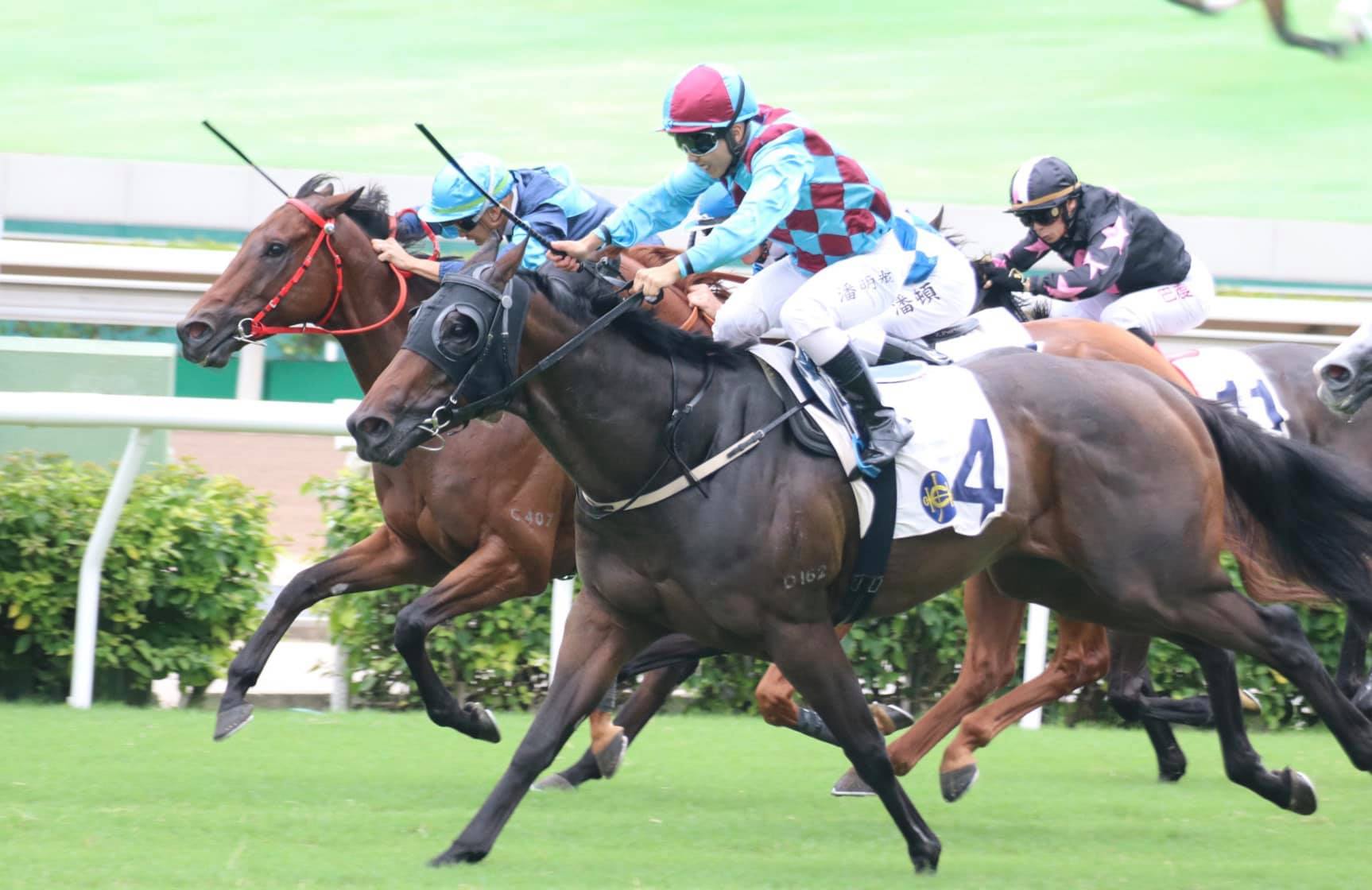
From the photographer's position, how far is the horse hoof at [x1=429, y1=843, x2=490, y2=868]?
3693 mm

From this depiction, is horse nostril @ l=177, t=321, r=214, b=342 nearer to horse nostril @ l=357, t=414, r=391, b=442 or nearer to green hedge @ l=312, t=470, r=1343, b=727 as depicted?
green hedge @ l=312, t=470, r=1343, b=727

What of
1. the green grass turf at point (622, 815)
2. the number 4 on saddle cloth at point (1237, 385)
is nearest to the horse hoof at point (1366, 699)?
the green grass turf at point (622, 815)

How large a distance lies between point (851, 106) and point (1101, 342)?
15.2 metres

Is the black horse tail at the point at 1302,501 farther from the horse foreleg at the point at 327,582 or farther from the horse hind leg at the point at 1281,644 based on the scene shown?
the horse foreleg at the point at 327,582

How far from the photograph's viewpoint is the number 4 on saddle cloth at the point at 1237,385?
5.88 meters

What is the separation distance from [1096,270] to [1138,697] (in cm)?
135

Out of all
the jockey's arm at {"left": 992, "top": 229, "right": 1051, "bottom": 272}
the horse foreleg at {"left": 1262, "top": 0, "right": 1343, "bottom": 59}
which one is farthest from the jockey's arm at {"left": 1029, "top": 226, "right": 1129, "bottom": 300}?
the horse foreleg at {"left": 1262, "top": 0, "right": 1343, "bottom": 59}

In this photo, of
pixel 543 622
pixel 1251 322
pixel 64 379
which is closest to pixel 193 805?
pixel 543 622

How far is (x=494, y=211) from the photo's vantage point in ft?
17.4

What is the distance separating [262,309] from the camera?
16.3 feet

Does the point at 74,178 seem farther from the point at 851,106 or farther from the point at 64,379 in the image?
the point at 64,379

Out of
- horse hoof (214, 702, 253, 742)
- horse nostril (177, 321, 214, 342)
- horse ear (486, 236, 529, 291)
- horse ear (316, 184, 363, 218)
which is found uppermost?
horse ear (486, 236, 529, 291)

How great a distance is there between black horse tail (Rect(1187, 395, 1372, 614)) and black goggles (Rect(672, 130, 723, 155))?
4.49 feet

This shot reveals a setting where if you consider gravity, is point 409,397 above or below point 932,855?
above
